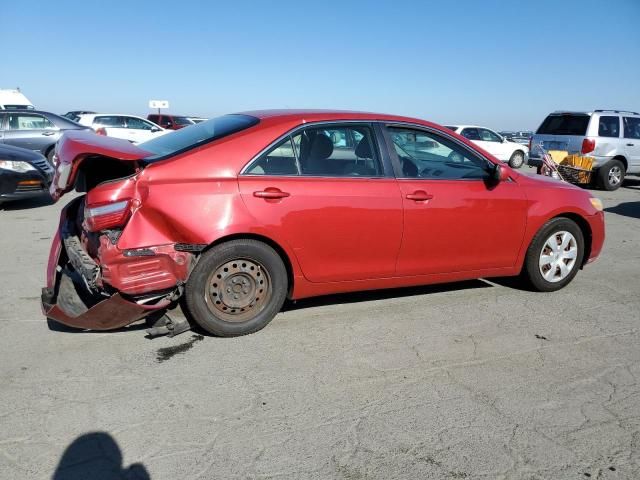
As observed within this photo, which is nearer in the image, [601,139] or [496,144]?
[601,139]

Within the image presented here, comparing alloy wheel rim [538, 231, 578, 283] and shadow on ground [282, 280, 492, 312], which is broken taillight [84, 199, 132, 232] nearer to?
shadow on ground [282, 280, 492, 312]

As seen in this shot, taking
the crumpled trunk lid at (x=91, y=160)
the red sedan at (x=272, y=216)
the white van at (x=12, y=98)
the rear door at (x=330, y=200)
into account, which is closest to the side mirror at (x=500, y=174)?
the red sedan at (x=272, y=216)

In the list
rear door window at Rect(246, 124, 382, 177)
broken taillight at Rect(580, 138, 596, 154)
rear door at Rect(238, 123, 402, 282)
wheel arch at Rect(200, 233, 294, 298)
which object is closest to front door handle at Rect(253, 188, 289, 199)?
rear door at Rect(238, 123, 402, 282)

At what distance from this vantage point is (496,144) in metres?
21.0

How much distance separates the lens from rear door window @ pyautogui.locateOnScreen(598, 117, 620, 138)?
1305 cm

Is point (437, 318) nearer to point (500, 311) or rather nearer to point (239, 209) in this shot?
point (500, 311)

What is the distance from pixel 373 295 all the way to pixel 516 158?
18699 millimetres

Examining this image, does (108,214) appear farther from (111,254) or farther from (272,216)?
(272,216)

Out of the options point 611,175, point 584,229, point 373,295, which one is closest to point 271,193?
point 373,295

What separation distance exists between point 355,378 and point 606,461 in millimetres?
1375

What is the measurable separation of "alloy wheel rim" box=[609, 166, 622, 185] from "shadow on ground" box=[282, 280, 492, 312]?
33.4ft

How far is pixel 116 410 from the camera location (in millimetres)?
2857

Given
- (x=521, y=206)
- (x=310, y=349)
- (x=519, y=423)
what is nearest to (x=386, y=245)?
(x=310, y=349)

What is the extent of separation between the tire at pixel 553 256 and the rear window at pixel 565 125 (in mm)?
9290
